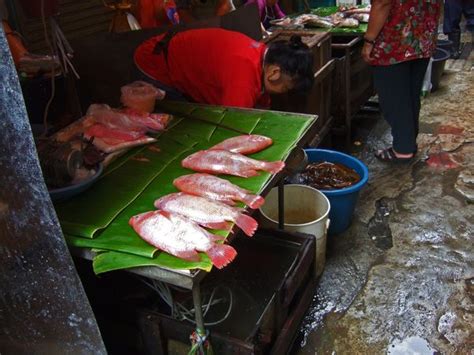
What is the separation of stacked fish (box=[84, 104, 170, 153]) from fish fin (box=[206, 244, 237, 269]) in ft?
3.73

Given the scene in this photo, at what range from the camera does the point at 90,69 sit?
4.16 metres

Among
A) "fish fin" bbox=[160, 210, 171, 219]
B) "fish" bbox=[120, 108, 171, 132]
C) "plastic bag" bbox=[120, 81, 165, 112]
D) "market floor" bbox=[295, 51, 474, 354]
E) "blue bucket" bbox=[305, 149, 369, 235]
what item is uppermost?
"plastic bag" bbox=[120, 81, 165, 112]

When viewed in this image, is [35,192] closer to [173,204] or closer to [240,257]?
[173,204]

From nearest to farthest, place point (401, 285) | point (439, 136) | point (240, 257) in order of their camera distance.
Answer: point (240, 257) < point (401, 285) < point (439, 136)

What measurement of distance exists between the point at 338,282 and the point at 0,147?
2.80 metres

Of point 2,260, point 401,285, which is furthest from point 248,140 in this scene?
point 401,285

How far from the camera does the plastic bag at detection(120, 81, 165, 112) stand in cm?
324

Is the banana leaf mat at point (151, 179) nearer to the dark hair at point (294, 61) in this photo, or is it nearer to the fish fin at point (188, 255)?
the fish fin at point (188, 255)

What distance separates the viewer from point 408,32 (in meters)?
4.65

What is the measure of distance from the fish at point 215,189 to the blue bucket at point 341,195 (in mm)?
1722

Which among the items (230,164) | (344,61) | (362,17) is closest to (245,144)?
(230,164)

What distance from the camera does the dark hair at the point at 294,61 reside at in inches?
131

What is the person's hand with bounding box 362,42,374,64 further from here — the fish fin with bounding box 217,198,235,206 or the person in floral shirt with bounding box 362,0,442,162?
the fish fin with bounding box 217,198,235,206

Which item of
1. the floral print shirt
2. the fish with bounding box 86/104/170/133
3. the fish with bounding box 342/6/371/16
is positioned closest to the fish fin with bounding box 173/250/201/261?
the fish with bounding box 86/104/170/133
